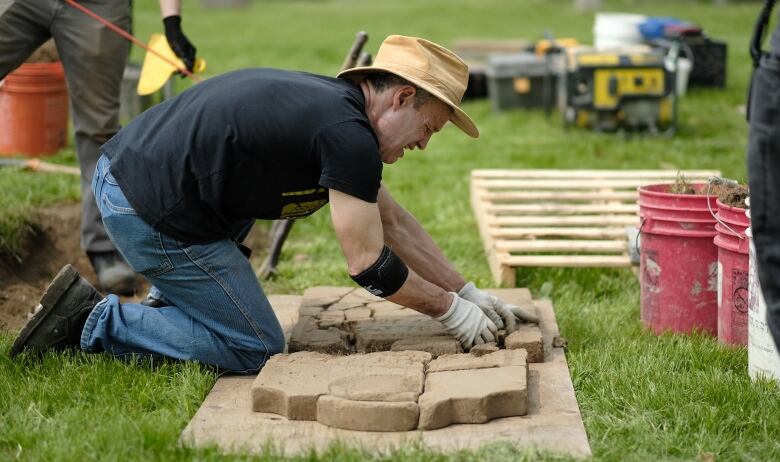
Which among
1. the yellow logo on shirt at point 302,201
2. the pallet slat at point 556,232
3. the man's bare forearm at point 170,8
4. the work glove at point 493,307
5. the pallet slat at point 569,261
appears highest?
the man's bare forearm at point 170,8

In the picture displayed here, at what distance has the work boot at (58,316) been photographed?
3.77m

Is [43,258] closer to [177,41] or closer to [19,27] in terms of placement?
[19,27]

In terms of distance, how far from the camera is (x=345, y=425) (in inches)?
127

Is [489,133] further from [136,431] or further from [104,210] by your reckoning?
[136,431]

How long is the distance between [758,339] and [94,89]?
327cm

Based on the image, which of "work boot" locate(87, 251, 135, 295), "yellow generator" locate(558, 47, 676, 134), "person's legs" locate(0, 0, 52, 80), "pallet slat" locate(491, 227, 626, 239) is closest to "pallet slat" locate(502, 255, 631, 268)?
"pallet slat" locate(491, 227, 626, 239)

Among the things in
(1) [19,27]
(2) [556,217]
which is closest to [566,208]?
(2) [556,217]

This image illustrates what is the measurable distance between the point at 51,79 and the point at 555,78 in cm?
505

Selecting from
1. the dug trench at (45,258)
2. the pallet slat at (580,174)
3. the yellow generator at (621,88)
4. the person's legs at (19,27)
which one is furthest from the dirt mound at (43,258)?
the yellow generator at (621,88)

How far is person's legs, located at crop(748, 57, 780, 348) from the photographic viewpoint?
2701 mm

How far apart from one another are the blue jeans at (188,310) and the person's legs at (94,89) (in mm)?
1319

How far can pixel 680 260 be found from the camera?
13.7ft

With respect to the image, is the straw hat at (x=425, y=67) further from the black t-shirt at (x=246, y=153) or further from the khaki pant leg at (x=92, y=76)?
the khaki pant leg at (x=92, y=76)

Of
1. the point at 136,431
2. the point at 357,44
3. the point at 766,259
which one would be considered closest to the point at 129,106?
the point at 357,44
